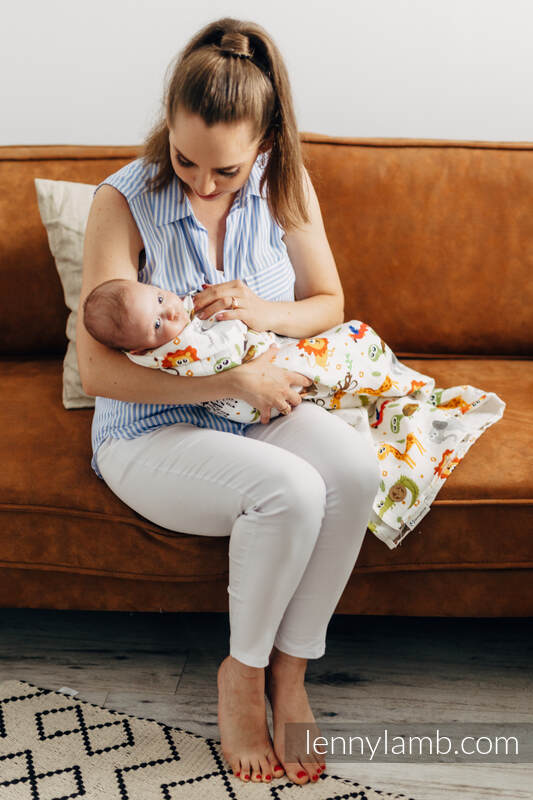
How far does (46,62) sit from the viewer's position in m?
2.07

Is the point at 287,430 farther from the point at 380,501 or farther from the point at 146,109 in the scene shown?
the point at 146,109

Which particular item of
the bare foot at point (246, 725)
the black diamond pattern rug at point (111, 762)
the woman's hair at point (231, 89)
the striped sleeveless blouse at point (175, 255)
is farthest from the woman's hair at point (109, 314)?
the black diamond pattern rug at point (111, 762)

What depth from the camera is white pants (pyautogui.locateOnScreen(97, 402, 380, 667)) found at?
1262mm

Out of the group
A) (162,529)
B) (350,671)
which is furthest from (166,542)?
(350,671)

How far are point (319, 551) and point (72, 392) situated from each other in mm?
658

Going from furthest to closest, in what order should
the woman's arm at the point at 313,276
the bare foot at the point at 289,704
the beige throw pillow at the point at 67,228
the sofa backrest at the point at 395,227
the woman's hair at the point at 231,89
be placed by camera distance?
the sofa backrest at the point at 395,227, the beige throw pillow at the point at 67,228, the woman's arm at the point at 313,276, the bare foot at the point at 289,704, the woman's hair at the point at 231,89

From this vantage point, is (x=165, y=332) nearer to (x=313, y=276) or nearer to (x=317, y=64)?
(x=313, y=276)

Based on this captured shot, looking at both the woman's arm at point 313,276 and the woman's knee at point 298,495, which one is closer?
the woman's knee at point 298,495

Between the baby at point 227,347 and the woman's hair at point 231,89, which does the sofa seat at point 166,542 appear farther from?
the woman's hair at point 231,89

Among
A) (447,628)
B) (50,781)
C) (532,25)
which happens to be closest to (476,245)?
(532,25)

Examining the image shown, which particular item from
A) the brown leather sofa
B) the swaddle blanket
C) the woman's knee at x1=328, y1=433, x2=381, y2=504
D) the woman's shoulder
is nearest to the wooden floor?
the brown leather sofa

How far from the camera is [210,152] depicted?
1256 mm

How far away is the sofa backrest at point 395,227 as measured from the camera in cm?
183

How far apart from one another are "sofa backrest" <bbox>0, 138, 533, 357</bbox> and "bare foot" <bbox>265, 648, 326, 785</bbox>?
0.84 metres
